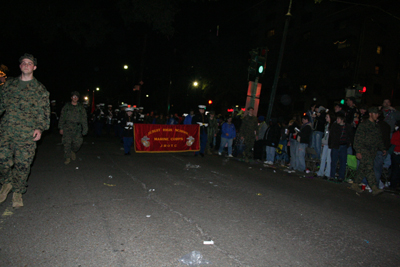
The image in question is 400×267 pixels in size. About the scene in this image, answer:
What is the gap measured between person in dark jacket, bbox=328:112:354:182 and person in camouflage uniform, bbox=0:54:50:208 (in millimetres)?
7478

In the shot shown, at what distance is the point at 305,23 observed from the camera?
39750 mm

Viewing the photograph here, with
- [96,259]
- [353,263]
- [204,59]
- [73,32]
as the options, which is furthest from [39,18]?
[204,59]

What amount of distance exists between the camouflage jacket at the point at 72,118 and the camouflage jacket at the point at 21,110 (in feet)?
12.6

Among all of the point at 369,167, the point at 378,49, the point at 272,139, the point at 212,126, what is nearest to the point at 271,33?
the point at 378,49

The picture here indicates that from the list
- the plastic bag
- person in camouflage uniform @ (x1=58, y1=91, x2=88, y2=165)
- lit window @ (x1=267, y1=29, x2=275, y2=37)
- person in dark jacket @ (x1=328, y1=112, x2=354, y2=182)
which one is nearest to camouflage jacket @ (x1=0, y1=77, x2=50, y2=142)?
the plastic bag

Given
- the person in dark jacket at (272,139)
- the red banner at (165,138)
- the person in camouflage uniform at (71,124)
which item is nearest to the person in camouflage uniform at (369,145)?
the person in dark jacket at (272,139)

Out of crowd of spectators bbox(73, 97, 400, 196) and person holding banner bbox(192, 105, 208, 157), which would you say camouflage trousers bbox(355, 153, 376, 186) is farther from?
person holding banner bbox(192, 105, 208, 157)

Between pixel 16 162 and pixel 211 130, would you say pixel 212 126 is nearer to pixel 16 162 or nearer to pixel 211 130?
pixel 211 130

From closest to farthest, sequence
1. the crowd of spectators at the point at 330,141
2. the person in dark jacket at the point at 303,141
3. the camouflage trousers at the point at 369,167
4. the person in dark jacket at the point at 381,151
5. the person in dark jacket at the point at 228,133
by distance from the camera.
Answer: the camouflage trousers at the point at 369,167
the crowd of spectators at the point at 330,141
the person in dark jacket at the point at 381,151
the person in dark jacket at the point at 303,141
the person in dark jacket at the point at 228,133

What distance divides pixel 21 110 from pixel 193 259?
136 inches

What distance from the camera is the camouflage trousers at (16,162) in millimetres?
4160

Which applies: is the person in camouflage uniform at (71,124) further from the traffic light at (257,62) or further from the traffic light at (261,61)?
the traffic light at (261,61)

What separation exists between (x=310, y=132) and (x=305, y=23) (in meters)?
36.2

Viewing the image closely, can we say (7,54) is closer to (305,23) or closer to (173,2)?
(173,2)
